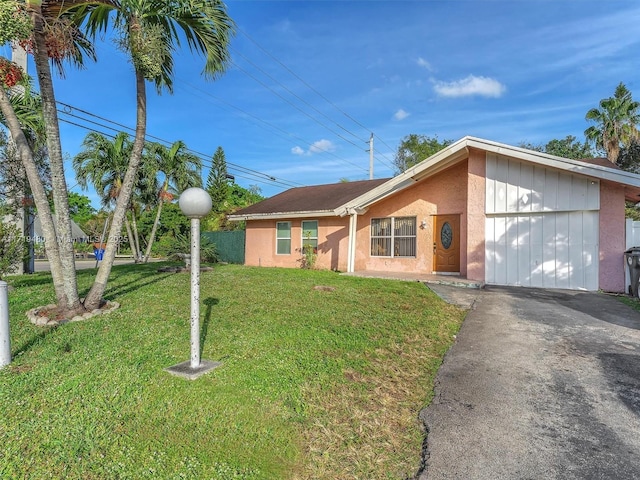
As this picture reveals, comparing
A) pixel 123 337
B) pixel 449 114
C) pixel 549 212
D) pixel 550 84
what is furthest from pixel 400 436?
pixel 449 114

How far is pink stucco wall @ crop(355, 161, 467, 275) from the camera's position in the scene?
39.4ft

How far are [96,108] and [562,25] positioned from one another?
16330 mm

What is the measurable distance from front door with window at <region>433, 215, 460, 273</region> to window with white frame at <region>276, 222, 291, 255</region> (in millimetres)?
6350

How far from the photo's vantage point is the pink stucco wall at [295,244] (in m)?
14.3

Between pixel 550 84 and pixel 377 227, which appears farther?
pixel 550 84

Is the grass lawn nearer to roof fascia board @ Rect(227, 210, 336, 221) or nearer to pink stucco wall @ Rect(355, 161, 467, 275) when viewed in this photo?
pink stucco wall @ Rect(355, 161, 467, 275)

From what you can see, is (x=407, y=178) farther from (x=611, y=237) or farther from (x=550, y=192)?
(x=611, y=237)

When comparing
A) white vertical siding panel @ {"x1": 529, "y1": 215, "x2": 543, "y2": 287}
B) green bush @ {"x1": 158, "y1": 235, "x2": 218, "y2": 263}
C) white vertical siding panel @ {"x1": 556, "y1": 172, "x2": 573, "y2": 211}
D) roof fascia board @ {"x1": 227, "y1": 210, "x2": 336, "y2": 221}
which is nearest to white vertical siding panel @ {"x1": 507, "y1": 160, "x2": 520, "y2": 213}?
white vertical siding panel @ {"x1": 529, "y1": 215, "x2": 543, "y2": 287}

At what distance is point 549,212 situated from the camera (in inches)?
393

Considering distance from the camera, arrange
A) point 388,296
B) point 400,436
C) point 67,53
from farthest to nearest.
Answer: point 388,296
point 67,53
point 400,436

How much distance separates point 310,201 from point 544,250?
928 centimetres

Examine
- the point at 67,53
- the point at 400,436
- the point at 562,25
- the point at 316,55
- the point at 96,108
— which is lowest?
the point at 400,436

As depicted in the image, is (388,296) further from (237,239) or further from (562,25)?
(237,239)

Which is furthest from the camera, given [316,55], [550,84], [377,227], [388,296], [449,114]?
[449,114]
